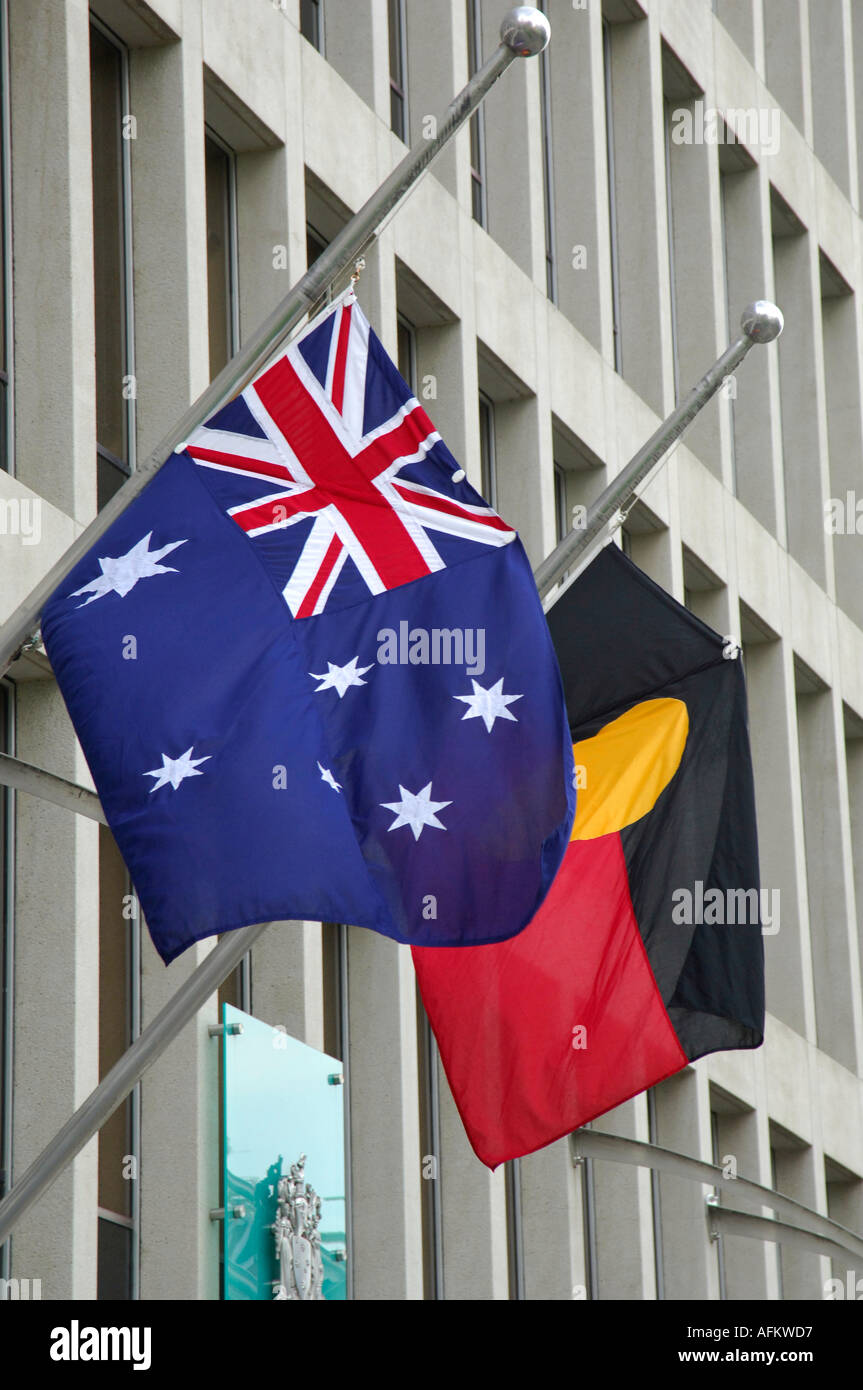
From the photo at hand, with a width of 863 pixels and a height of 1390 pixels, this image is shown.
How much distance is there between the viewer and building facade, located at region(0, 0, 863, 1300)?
51.9ft

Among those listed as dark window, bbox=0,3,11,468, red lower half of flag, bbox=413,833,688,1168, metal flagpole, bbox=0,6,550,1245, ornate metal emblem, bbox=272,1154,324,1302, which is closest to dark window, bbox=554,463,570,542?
ornate metal emblem, bbox=272,1154,324,1302

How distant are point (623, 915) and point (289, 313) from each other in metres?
4.33

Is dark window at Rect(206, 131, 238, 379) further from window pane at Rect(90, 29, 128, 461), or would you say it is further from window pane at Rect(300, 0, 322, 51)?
window pane at Rect(300, 0, 322, 51)

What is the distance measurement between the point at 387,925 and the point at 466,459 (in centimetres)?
1111

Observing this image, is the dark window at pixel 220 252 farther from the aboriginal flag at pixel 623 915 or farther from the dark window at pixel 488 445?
the aboriginal flag at pixel 623 915

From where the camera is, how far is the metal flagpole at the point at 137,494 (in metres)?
11.4

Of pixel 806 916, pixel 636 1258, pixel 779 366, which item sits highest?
pixel 779 366

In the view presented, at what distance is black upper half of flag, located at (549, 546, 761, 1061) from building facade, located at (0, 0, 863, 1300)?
3069mm

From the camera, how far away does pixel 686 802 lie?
48.3ft

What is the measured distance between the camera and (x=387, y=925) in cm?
1059
